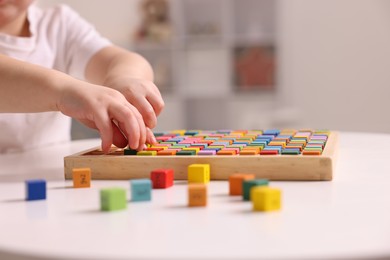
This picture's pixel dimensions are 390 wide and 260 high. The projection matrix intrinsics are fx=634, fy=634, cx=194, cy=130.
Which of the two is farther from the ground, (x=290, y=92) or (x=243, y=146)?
(x=290, y=92)

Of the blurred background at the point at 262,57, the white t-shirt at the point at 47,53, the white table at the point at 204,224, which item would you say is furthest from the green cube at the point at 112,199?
the blurred background at the point at 262,57

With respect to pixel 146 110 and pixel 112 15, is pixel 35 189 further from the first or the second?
pixel 112 15

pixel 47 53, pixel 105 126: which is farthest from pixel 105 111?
pixel 47 53

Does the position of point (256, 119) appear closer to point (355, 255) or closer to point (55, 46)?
point (55, 46)

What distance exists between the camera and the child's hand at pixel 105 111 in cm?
86

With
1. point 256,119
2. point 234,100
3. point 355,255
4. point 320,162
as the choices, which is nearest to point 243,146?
point 320,162

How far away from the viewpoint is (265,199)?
61cm

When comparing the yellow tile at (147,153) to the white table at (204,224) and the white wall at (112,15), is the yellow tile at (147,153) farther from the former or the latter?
the white wall at (112,15)

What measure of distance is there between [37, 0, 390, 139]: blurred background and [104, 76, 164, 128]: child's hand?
10.5 ft

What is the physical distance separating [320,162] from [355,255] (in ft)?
1.08

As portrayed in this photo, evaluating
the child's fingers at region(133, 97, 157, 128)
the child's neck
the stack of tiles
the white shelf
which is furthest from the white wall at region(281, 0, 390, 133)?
the child's fingers at region(133, 97, 157, 128)

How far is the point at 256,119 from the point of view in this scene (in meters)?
4.35

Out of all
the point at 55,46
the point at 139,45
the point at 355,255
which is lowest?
the point at 355,255

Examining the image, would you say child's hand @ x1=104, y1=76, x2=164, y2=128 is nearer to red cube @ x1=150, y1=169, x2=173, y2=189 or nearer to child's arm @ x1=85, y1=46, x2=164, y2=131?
child's arm @ x1=85, y1=46, x2=164, y2=131
